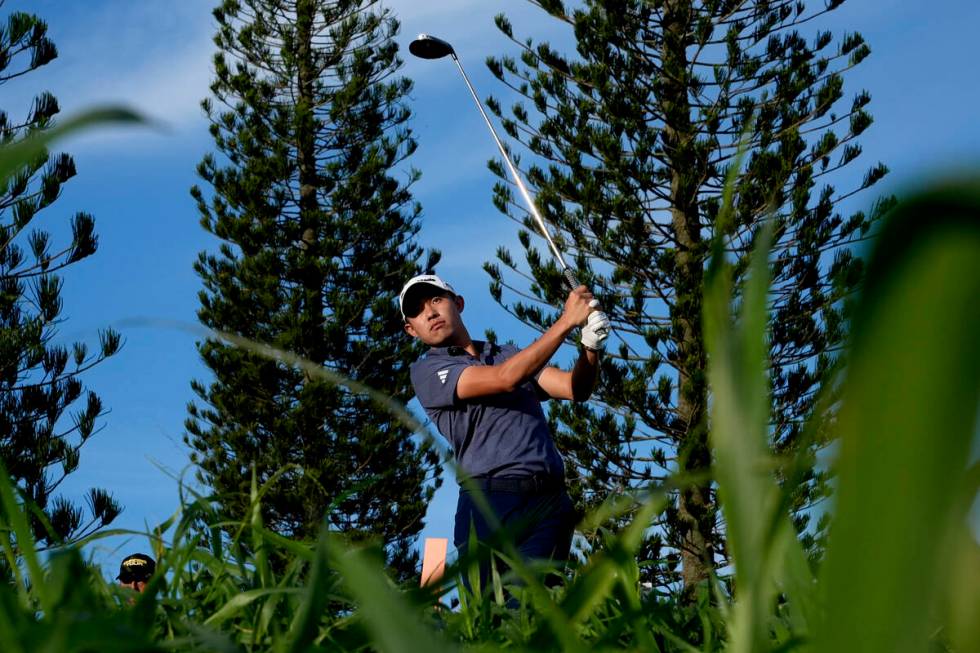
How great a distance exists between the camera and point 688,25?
14.2 meters

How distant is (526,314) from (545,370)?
30.1ft

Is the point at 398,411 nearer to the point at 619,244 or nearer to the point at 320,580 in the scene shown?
the point at 320,580

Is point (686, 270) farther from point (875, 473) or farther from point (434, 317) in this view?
point (875, 473)

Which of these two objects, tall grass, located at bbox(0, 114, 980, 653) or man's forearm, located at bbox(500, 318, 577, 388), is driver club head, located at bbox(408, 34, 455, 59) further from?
tall grass, located at bbox(0, 114, 980, 653)

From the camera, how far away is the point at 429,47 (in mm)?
6828

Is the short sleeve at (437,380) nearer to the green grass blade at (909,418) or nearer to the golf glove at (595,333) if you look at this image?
the golf glove at (595,333)

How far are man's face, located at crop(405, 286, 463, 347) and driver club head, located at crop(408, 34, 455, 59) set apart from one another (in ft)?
10.5

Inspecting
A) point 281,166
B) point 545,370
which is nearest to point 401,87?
point 281,166

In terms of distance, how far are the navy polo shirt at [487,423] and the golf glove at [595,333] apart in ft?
0.86

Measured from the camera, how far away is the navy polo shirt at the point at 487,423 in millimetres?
3537

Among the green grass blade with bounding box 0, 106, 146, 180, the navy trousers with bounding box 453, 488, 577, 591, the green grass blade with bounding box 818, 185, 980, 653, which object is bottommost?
the green grass blade with bounding box 818, 185, 980, 653

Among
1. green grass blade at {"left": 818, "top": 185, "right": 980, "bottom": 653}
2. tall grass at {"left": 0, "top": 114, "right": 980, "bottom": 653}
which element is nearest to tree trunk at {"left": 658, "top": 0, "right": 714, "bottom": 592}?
tall grass at {"left": 0, "top": 114, "right": 980, "bottom": 653}

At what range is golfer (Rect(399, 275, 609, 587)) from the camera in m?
3.40

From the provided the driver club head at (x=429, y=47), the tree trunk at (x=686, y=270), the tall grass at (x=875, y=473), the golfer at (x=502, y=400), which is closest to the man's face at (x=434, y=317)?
the golfer at (x=502, y=400)
